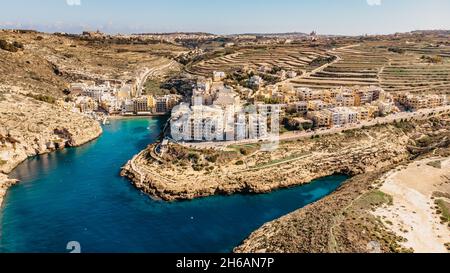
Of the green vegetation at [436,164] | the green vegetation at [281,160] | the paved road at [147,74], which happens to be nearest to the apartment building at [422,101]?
the green vegetation at [436,164]

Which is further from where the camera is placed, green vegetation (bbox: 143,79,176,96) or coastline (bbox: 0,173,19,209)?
green vegetation (bbox: 143,79,176,96)

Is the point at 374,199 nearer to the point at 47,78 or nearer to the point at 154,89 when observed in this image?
the point at 154,89

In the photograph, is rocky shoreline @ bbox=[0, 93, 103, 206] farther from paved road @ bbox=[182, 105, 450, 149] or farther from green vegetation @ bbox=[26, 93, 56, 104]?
paved road @ bbox=[182, 105, 450, 149]

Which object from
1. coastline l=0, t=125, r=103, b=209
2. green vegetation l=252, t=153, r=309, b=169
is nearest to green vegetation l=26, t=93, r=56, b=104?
coastline l=0, t=125, r=103, b=209

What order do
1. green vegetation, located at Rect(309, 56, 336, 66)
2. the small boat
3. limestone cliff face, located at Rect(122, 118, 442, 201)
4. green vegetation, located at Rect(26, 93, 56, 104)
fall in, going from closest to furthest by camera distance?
limestone cliff face, located at Rect(122, 118, 442, 201), green vegetation, located at Rect(26, 93, 56, 104), the small boat, green vegetation, located at Rect(309, 56, 336, 66)

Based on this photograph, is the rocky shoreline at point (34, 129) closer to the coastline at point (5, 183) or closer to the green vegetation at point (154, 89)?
the coastline at point (5, 183)

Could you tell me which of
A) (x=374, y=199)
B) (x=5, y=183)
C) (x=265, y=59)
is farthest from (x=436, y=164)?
(x=265, y=59)
